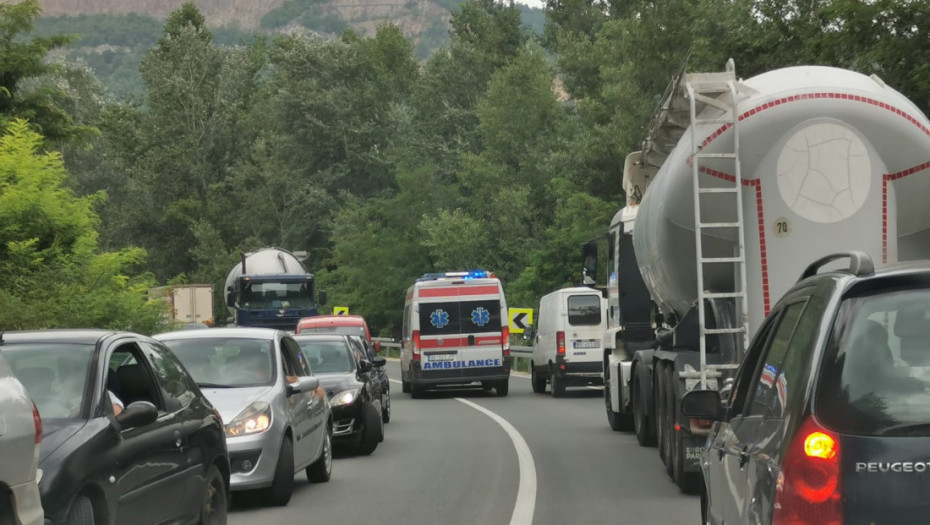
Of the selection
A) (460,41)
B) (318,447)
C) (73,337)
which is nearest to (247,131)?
(460,41)

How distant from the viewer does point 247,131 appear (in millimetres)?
92125

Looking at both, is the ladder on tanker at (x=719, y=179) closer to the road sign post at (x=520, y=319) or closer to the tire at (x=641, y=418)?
the tire at (x=641, y=418)

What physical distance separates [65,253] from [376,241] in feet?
179

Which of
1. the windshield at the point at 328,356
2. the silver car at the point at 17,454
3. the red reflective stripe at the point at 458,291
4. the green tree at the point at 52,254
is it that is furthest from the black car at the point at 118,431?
the red reflective stripe at the point at 458,291

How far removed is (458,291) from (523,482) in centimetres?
1821

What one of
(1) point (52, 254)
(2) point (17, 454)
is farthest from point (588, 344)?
(2) point (17, 454)

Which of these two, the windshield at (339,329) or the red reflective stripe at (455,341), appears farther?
the windshield at (339,329)

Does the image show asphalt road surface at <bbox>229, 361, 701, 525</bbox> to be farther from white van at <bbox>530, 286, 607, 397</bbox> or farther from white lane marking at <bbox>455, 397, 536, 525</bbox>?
white van at <bbox>530, 286, 607, 397</bbox>

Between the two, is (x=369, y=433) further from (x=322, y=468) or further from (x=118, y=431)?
(x=118, y=431)

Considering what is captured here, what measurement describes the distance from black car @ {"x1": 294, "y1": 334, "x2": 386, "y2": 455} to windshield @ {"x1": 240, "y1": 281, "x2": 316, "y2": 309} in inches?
972

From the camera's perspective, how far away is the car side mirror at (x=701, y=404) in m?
6.91

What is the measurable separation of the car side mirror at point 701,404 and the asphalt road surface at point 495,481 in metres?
4.81

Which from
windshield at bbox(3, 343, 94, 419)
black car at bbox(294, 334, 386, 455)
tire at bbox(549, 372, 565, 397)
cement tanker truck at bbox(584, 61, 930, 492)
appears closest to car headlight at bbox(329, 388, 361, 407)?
black car at bbox(294, 334, 386, 455)

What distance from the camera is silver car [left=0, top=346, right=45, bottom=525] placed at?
5672 millimetres
